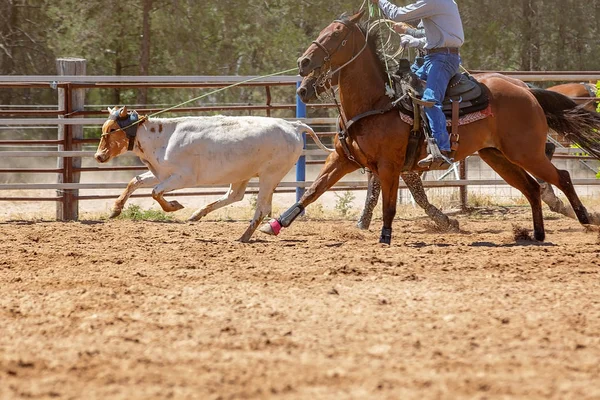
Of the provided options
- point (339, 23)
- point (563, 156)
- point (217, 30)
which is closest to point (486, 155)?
point (339, 23)

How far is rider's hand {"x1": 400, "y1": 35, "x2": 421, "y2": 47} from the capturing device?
859cm

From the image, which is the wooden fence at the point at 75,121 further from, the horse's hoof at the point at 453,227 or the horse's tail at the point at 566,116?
the horse's tail at the point at 566,116

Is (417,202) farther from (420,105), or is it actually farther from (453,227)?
(420,105)

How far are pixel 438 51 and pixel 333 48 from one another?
3.04ft

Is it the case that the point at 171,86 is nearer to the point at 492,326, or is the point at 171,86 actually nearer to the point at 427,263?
the point at 427,263

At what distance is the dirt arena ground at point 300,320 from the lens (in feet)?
12.9

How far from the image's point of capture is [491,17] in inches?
905

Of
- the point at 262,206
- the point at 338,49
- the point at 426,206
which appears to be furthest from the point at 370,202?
the point at 338,49

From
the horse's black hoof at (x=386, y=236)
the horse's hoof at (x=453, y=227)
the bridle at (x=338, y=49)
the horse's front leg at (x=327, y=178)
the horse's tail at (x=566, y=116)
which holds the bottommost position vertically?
the horse's hoof at (x=453, y=227)

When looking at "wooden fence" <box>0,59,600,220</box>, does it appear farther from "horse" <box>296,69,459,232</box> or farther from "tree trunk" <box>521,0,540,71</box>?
"tree trunk" <box>521,0,540,71</box>

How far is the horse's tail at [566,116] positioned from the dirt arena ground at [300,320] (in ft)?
3.60

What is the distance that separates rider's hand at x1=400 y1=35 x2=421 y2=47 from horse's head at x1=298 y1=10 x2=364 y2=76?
1.52 feet

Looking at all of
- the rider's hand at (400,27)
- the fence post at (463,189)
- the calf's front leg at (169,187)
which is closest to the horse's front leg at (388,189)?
→ the rider's hand at (400,27)

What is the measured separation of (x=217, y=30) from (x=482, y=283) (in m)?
15.8
